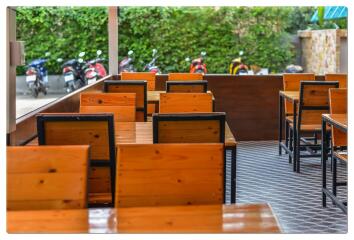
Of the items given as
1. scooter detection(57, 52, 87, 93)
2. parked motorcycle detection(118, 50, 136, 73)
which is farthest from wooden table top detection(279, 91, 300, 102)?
scooter detection(57, 52, 87, 93)

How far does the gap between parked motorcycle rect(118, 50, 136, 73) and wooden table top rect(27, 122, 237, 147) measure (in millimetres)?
5854

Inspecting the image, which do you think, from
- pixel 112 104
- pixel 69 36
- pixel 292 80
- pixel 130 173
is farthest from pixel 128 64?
pixel 130 173

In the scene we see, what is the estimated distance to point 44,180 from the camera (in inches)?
82.3

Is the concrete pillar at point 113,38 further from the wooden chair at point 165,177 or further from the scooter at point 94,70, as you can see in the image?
the wooden chair at point 165,177

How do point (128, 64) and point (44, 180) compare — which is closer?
point (44, 180)

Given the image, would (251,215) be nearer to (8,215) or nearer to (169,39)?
(8,215)

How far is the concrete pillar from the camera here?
24.3 feet

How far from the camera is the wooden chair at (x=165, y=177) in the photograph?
216 centimetres

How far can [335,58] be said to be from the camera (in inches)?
403

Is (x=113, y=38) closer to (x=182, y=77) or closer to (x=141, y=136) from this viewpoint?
(x=182, y=77)

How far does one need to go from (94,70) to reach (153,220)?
25.8 feet

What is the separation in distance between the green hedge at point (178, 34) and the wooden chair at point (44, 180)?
768cm

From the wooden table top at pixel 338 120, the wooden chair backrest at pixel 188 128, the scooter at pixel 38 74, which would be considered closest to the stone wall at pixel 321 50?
the scooter at pixel 38 74

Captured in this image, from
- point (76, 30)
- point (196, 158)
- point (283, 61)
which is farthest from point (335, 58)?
point (196, 158)
